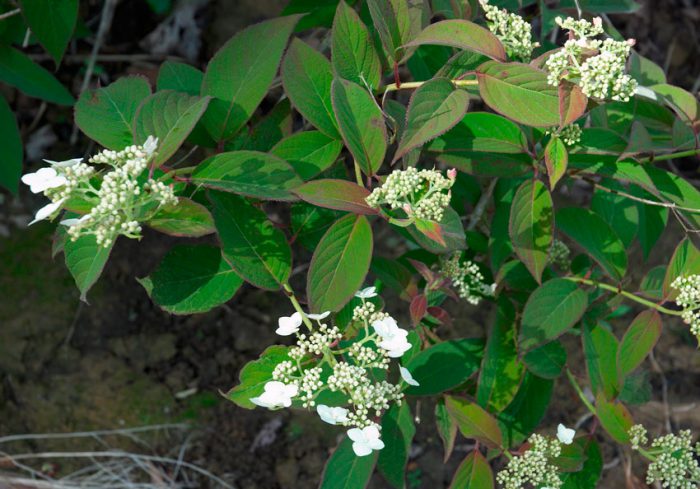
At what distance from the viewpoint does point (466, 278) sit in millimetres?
2131

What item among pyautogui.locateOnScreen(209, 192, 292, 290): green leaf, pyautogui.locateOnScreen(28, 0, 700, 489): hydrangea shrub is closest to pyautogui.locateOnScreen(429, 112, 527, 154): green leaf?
pyautogui.locateOnScreen(28, 0, 700, 489): hydrangea shrub

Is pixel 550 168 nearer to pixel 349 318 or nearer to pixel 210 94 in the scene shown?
pixel 349 318

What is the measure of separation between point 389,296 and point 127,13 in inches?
74.0

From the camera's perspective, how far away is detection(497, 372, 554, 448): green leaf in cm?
204

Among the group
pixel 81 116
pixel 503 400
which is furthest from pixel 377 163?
pixel 503 400

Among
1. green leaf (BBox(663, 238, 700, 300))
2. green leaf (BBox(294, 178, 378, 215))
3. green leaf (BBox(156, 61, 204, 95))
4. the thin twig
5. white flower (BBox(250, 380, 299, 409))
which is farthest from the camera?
the thin twig

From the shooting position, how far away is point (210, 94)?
168cm

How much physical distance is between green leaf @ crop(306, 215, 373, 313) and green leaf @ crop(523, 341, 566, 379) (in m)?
0.69

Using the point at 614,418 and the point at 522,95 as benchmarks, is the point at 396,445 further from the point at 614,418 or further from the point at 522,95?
the point at 522,95

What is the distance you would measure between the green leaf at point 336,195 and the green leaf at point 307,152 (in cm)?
16

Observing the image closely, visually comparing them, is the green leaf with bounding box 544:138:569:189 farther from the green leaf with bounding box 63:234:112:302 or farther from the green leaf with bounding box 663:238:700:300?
the green leaf with bounding box 63:234:112:302

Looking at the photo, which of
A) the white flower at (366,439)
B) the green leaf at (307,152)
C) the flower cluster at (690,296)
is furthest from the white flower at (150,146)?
the flower cluster at (690,296)

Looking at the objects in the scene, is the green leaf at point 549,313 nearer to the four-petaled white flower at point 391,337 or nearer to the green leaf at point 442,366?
the green leaf at point 442,366

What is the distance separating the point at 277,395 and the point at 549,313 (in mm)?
816
